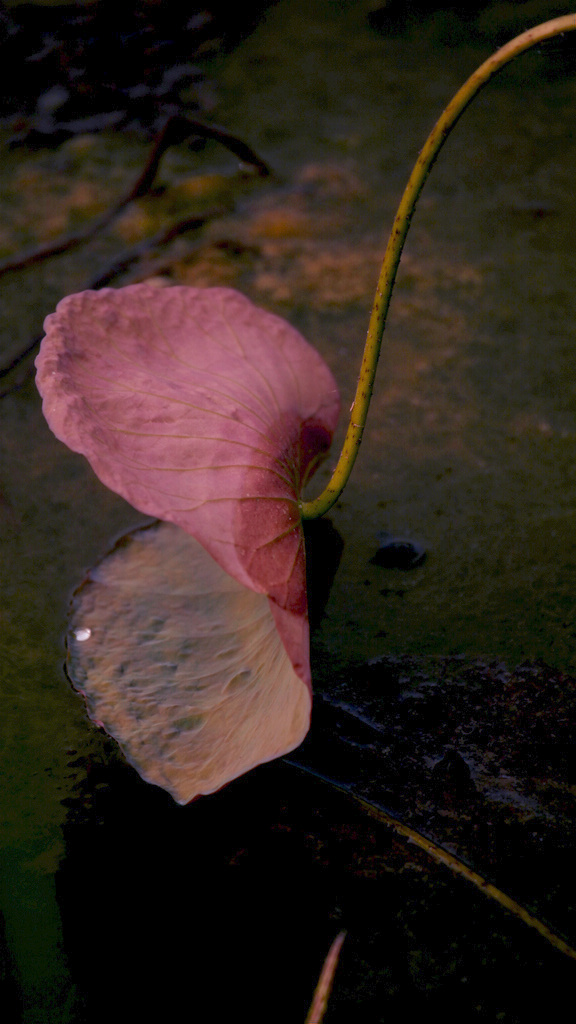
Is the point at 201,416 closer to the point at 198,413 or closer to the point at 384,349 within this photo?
the point at 198,413

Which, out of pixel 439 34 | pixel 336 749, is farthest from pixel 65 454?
pixel 439 34

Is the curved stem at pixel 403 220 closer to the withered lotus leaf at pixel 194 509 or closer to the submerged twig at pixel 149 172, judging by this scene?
Result: the withered lotus leaf at pixel 194 509

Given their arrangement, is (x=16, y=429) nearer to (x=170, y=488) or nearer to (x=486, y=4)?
(x=170, y=488)

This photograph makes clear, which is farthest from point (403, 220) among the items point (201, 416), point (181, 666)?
Answer: point (181, 666)

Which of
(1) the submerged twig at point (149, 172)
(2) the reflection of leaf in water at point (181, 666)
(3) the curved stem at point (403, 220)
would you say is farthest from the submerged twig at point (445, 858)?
(1) the submerged twig at point (149, 172)

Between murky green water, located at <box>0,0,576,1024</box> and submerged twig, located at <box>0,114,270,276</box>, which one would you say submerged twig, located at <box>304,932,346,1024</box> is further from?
submerged twig, located at <box>0,114,270,276</box>
